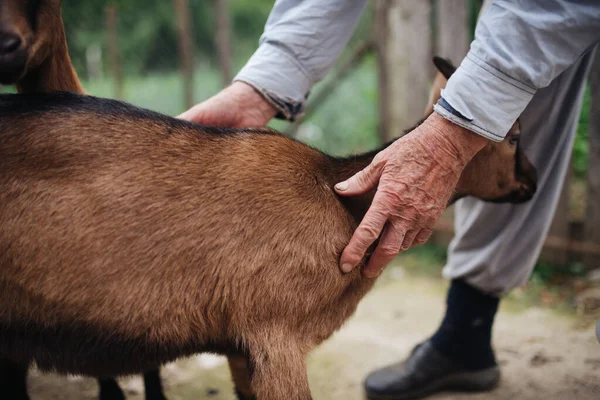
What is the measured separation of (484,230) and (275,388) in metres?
1.46

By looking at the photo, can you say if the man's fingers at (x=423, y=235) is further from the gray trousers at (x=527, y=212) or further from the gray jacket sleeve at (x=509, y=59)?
the gray trousers at (x=527, y=212)

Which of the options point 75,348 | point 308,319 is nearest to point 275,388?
point 308,319

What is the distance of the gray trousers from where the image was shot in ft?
8.71

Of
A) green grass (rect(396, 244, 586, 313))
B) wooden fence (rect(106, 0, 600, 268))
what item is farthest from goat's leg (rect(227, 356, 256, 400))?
wooden fence (rect(106, 0, 600, 268))

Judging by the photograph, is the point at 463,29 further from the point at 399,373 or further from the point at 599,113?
the point at 399,373

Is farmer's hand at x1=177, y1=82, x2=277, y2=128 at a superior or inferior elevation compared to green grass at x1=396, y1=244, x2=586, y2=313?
superior

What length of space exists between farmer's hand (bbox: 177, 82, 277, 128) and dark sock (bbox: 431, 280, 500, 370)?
1354 millimetres

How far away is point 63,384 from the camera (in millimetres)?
3277

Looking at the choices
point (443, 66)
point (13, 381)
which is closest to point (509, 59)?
point (443, 66)

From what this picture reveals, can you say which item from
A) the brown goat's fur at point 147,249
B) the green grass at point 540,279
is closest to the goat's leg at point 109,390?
the brown goat's fur at point 147,249

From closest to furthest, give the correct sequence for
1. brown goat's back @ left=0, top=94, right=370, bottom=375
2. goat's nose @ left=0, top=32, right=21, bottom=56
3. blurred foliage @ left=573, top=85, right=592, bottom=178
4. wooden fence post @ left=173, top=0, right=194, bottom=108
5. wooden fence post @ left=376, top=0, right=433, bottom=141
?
1. goat's nose @ left=0, top=32, right=21, bottom=56
2. brown goat's back @ left=0, top=94, right=370, bottom=375
3. blurred foliage @ left=573, top=85, right=592, bottom=178
4. wooden fence post @ left=376, top=0, right=433, bottom=141
5. wooden fence post @ left=173, top=0, right=194, bottom=108

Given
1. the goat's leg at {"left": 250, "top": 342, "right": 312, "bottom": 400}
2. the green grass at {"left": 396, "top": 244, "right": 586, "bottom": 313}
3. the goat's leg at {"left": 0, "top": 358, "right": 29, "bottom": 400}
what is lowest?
the green grass at {"left": 396, "top": 244, "right": 586, "bottom": 313}

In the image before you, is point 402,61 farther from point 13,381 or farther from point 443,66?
point 13,381

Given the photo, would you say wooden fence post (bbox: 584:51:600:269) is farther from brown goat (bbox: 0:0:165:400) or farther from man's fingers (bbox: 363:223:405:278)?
brown goat (bbox: 0:0:165:400)
